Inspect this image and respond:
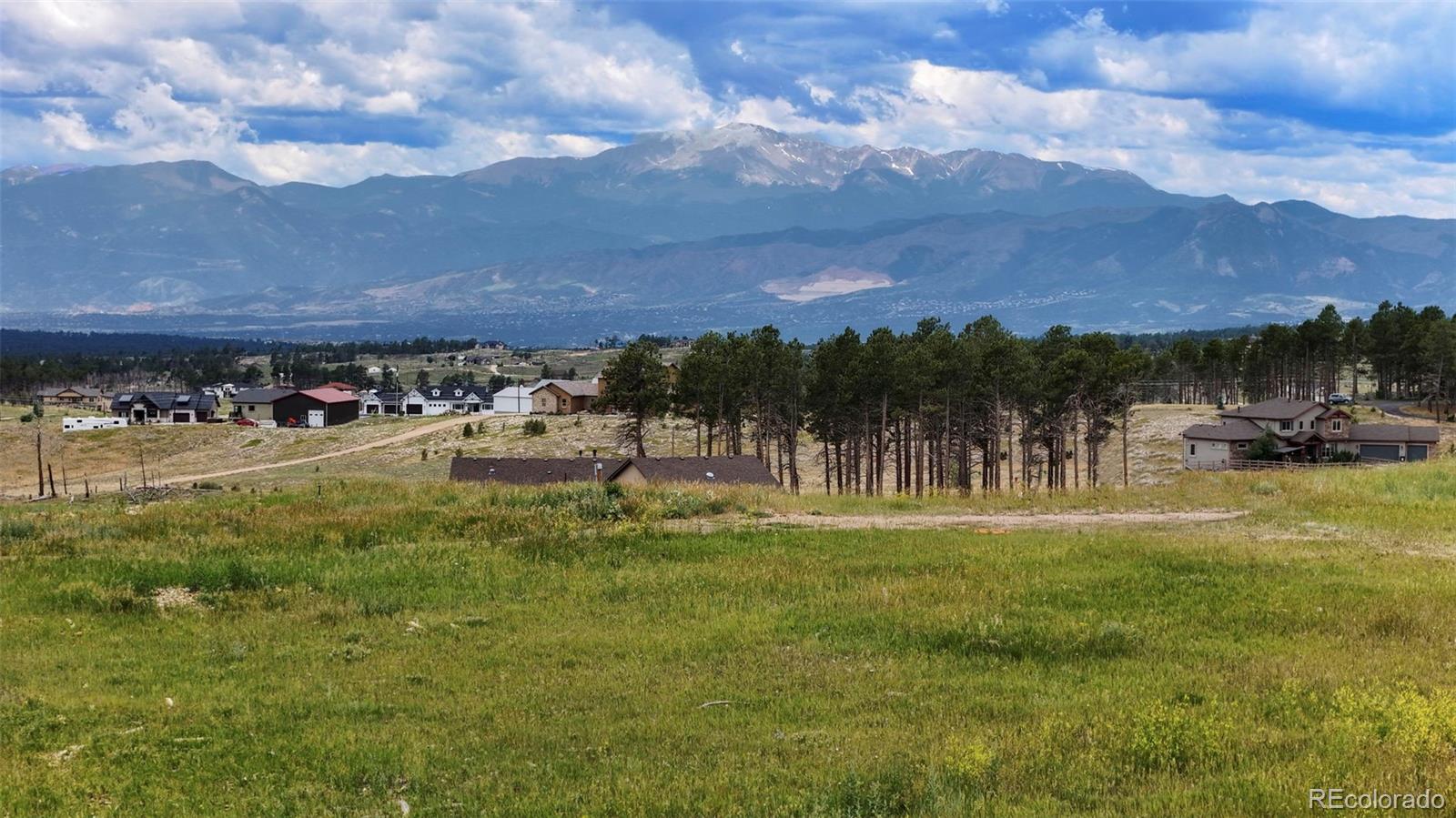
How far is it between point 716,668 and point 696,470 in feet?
151

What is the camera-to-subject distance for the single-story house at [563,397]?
160000 millimetres

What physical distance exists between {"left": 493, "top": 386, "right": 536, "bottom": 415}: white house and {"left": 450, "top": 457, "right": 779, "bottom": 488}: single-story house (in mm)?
105998

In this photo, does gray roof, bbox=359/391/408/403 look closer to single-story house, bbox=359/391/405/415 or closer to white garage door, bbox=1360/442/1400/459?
single-story house, bbox=359/391/405/415

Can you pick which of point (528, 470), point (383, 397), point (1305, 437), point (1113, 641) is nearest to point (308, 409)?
point (383, 397)

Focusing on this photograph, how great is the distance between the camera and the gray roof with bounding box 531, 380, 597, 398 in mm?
160500

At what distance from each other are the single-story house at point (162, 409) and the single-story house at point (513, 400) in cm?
4255

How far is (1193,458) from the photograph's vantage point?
96.0m

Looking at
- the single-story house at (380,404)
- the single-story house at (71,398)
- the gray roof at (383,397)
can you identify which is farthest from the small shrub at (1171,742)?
the single-story house at (71,398)

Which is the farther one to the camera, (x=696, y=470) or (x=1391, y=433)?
(x=1391, y=433)

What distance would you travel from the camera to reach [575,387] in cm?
16225

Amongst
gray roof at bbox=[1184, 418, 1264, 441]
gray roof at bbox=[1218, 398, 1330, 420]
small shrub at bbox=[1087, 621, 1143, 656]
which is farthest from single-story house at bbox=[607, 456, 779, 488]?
gray roof at bbox=[1218, 398, 1330, 420]

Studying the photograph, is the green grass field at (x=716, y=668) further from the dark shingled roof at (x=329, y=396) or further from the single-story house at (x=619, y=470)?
the dark shingled roof at (x=329, y=396)

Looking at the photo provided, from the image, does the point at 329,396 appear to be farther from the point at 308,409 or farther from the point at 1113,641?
the point at 1113,641

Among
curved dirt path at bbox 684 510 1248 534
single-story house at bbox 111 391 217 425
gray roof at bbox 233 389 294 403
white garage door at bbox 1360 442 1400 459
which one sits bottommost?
white garage door at bbox 1360 442 1400 459
